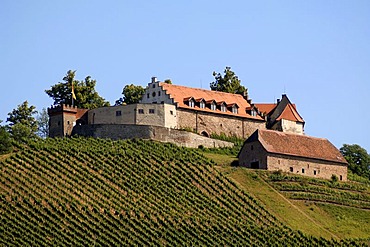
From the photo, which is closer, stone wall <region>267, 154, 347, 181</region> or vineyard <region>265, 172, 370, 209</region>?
vineyard <region>265, 172, 370, 209</region>

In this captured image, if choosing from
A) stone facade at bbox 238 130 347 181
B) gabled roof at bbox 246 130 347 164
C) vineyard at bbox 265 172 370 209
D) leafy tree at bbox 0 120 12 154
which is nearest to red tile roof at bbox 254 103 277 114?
gabled roof at bbox 246 130 347 164

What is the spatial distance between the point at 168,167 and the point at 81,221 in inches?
553

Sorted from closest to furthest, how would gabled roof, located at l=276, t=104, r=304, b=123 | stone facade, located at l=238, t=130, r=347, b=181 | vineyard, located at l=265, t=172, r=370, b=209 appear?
1. vineyard, located at l=265, t=172, r=370, b=209
2. stone facade, located at l=238, t=130, r=347, b=181
3. gabled roof, located at l=276, t=104, r=304, b=123

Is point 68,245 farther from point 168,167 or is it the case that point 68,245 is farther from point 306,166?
point 306,166

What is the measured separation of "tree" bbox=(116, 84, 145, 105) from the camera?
399ft

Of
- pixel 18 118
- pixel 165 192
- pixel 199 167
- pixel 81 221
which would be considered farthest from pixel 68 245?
pixel 18 118

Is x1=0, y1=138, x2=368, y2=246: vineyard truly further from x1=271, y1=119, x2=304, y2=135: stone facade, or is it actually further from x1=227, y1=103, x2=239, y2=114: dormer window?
x1=271, y1=119, x2=304, y2=135: stone facade

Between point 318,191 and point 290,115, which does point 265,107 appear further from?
point 318,191

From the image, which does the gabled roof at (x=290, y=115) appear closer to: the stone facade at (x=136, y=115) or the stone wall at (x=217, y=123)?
the stone wall at (x=217, y=123)

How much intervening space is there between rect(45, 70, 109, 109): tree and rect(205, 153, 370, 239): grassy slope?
17.1 m

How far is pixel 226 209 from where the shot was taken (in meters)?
97.9

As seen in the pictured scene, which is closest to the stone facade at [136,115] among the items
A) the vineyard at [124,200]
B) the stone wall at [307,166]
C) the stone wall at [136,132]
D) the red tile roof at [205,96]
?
the stone wall at [136,132]

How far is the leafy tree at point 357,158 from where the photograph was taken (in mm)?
120075

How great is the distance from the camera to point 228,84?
126 m
